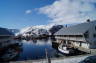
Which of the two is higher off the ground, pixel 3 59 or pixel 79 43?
pixel 79 43

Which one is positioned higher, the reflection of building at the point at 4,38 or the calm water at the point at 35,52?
the reflection of building at the point at 4,38

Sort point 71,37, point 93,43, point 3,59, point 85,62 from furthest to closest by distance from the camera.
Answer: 1. point 71,37
2. point 93,43
3. point 3,59
4. point 85,62

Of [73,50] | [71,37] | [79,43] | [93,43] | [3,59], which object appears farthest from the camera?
[71,37]

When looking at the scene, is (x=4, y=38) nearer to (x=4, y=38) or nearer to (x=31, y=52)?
(x=4, y=38)

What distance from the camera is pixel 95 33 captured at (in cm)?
4997

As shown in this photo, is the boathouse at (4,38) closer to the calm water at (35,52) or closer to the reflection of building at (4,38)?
the reflection of building at (4,38)

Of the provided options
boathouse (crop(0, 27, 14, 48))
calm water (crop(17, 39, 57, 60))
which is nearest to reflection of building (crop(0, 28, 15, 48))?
boathouse (crop(0, 27, 14, 48))

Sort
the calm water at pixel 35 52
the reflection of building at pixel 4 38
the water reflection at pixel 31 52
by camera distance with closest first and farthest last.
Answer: the water reflection at pixel 31 52 → the calm water at pixel 35 52 → the reflection of building at pixel 4 38

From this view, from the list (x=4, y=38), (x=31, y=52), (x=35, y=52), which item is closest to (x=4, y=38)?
(x=4, y=38)

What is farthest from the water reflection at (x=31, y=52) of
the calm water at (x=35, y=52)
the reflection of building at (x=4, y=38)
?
the reflection of building at (x=4, y=38)

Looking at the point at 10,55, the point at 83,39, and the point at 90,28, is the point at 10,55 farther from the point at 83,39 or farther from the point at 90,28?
the point at 90,28

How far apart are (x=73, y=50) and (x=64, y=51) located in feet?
9.71

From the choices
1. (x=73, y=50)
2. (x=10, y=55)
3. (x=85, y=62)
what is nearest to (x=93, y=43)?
(x=73, y=50)

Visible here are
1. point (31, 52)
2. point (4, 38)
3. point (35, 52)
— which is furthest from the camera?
point (4, 38)
